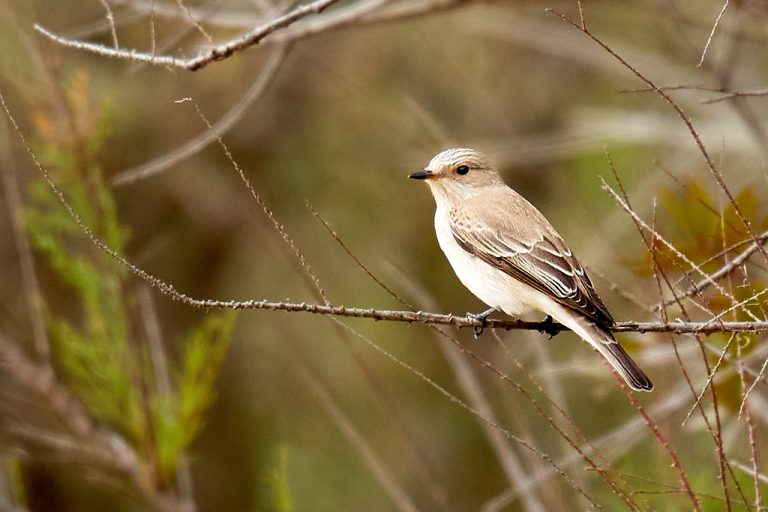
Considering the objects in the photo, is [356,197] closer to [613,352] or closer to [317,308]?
[613,352]

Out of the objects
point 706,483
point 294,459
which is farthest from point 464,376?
Answer: point 294,459

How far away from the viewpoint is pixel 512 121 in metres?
9.56

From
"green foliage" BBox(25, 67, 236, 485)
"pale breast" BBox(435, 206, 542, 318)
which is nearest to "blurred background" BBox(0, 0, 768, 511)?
"pale breast" BBox(435, 206, 542, 318)

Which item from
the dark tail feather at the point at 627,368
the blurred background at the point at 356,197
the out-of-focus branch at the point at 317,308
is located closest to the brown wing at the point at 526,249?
the dark tail feather at the point at 627,368

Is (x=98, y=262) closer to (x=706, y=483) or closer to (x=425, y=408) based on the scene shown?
(x=706, y=483)

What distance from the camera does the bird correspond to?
14.4 feet

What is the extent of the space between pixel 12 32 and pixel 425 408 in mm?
4995

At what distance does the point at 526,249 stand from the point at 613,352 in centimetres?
82

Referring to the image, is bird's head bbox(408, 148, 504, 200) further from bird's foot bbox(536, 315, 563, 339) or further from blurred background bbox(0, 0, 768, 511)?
blurred background bbox(0, 0, 768, 511)

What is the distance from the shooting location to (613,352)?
416 centimetres

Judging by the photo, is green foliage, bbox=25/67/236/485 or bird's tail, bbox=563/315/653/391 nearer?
bird's tail, bbox=563/315/653/391

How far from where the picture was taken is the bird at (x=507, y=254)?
173 inches

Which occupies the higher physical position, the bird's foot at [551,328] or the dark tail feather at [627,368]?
the bird's foot at [551,328]

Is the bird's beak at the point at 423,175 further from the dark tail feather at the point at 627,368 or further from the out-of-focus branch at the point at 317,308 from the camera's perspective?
the out-of-focus branch at the point at 317,308
